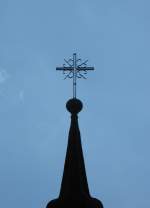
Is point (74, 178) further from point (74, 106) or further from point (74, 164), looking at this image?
point (74, 106)

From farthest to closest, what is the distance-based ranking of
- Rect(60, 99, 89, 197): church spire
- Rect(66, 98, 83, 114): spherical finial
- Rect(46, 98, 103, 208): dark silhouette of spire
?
Rect(66, 98, 83, 114): spherical finial < Rect(60, 99, 89, 197): church spire < Rect(46, 98, 103, 208): dark silhouette of spire

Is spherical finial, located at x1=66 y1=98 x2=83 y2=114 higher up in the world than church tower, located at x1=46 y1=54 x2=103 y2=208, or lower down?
higher up

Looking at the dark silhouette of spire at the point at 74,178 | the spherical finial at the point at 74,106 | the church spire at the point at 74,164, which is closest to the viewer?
the dark silhouette of spire at the point at 74,178

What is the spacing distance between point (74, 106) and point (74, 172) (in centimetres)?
292

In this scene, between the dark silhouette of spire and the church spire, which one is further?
the church spire

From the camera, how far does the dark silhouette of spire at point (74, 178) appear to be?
1911 centimetres


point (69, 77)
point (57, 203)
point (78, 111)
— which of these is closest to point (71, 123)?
point (78, 111)

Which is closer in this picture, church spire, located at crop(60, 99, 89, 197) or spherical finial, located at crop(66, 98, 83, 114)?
church spire, located at crop(60, 99, 89, 197)

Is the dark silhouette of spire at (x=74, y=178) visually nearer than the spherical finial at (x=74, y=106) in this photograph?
Yes

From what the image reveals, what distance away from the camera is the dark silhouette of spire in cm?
1911

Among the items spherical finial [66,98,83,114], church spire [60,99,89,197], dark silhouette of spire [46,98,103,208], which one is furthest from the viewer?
spherical finial [66,98,83,114]

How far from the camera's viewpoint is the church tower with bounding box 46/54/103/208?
19.1 metres

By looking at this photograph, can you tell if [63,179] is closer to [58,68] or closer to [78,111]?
[78,111]

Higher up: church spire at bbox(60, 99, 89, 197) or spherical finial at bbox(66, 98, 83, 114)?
spherical finial at bbox(66, 98, 83, 114)
